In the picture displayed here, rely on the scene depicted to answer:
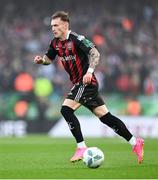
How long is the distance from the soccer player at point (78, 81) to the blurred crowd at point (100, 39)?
10.7 meters

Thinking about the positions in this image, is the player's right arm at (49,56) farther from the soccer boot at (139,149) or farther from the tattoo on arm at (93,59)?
the soccer boot at (139,149)

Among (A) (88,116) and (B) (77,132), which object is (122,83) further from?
(B) (77,132)

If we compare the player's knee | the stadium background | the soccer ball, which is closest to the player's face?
the player's knee

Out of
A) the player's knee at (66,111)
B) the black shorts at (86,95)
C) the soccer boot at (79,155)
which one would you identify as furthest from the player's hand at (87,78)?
the soccer boot at (79,155)

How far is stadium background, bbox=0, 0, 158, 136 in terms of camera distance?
66.9ft

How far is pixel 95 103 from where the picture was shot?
31.5 feet

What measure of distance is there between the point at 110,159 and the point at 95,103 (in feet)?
3.87

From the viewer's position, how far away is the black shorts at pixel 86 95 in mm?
9570

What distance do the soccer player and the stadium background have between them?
10611 mm

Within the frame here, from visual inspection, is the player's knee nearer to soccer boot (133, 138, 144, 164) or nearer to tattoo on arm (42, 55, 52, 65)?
tattoo on arm (42, 55, 52, 65)

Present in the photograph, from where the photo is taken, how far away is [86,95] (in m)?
9.57

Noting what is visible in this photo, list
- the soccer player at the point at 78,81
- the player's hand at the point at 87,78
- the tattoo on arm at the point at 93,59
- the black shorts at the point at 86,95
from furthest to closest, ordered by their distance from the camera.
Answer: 1. the black shorts at the point at 86,95
2. the soccer player at the point at 78,81
3. the tattoo on arm at the point at 93,59
4. the player's hand at the point at 87,78

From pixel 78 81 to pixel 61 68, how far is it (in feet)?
37.2

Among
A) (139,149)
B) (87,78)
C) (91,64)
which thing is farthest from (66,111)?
(139,149)
